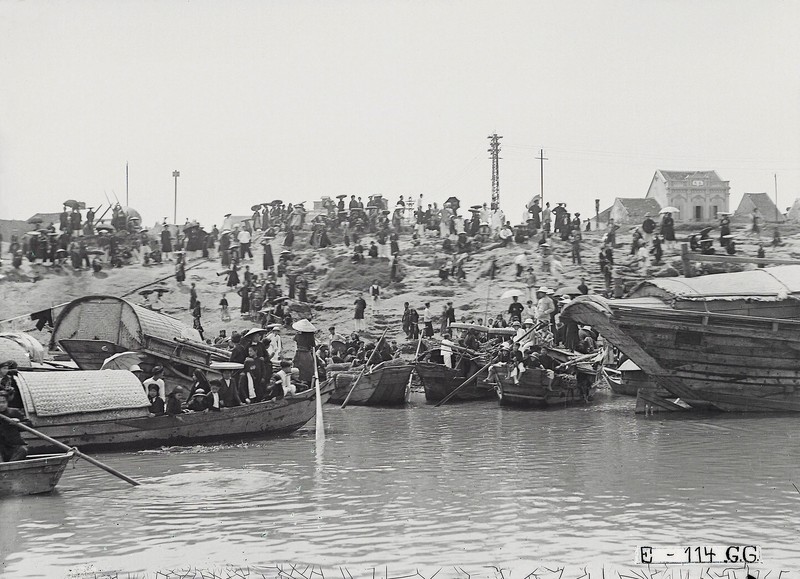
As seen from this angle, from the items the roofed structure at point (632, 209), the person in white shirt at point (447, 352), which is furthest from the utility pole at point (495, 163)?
the person in white shirt at point (447, 352)

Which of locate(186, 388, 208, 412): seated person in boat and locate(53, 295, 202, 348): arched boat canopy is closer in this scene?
locate(186, 388, 208, 412): seated person in boat

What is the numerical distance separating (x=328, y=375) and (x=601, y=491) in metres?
13.3

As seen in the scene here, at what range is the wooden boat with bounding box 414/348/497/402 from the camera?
2386 centimetres

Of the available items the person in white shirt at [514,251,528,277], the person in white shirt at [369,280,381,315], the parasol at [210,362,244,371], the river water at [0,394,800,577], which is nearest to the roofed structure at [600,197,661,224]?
the person in white shirt at [514,251,528,277]

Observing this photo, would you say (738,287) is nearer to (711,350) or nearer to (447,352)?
(711,350)

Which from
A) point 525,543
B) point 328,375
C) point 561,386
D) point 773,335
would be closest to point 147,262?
point 328,375

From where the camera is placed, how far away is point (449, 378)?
24000mm

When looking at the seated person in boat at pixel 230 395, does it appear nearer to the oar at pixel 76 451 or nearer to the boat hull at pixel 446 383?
the oar at pixel 76 451

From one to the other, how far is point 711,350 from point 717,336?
1.01ft

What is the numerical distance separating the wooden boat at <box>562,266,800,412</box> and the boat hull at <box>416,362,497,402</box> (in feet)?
18.6

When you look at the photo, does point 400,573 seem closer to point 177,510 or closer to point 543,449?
point 177,510

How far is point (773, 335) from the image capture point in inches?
716

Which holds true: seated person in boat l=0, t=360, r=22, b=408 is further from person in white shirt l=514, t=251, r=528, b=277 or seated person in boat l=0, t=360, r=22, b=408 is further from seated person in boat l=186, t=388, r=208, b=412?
person in white shirt l=514, t=251, r=528, b=277

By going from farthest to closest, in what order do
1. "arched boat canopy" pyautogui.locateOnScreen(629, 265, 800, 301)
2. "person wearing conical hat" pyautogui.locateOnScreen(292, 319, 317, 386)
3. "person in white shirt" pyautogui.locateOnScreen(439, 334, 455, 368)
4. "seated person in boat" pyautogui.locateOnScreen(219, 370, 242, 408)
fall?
"person in white shirt" pyautogui.locateOnScreen(439, 334, 455, 368) < "person wearing conical hat" pyautogui.locateOnScreen(292, 319, 317, 386) < "arched boat canopy" pyautogui.locateOnScreen(629, 265, 800, 301) < "seated person in boat" pyautogui.locateOnScreen(219, 370, 242, 408)
